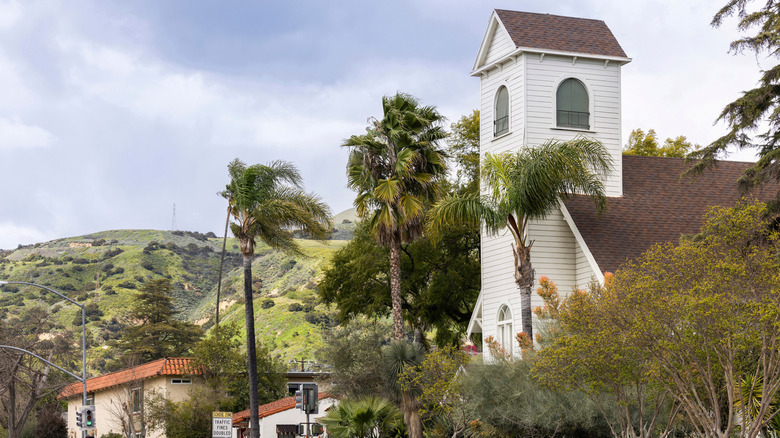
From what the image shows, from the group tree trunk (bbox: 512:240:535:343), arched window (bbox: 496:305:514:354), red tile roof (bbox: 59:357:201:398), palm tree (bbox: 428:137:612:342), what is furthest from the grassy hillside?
tree trunk (bbox: 512:240:535:343)

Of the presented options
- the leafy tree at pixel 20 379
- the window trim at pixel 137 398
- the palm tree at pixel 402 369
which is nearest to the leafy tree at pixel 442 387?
the palm tree at pixel 402 369

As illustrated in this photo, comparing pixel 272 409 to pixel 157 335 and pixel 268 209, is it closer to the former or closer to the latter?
pixel 268 209

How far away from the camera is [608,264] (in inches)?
1201

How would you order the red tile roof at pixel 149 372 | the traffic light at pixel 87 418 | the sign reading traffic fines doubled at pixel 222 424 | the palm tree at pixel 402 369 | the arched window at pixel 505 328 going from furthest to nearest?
the red tile roof at pixel 149 372
the traffic light at pixel 87 418
the arched window at pixel 505 328
the palm tree at pixel 402 369
the sign reading traffic fines doubled at pixel 222 424

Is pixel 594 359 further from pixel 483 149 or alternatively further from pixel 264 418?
pixel 264 418

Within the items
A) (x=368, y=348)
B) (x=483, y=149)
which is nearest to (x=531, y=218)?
(x=483, y=149)

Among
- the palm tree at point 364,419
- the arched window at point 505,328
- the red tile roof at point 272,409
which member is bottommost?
the red tile roof at point 272,409

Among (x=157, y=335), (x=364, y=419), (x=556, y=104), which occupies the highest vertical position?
(x=556, y=104)

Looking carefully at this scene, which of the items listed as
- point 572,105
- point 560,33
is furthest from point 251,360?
point 560,33

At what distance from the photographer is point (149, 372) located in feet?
180

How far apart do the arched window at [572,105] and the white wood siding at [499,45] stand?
2.45 m

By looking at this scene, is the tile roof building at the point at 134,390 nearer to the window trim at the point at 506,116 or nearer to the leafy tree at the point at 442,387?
the leafy tree at the point at 442,387

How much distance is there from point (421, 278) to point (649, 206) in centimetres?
1365

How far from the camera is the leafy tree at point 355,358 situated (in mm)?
37344
